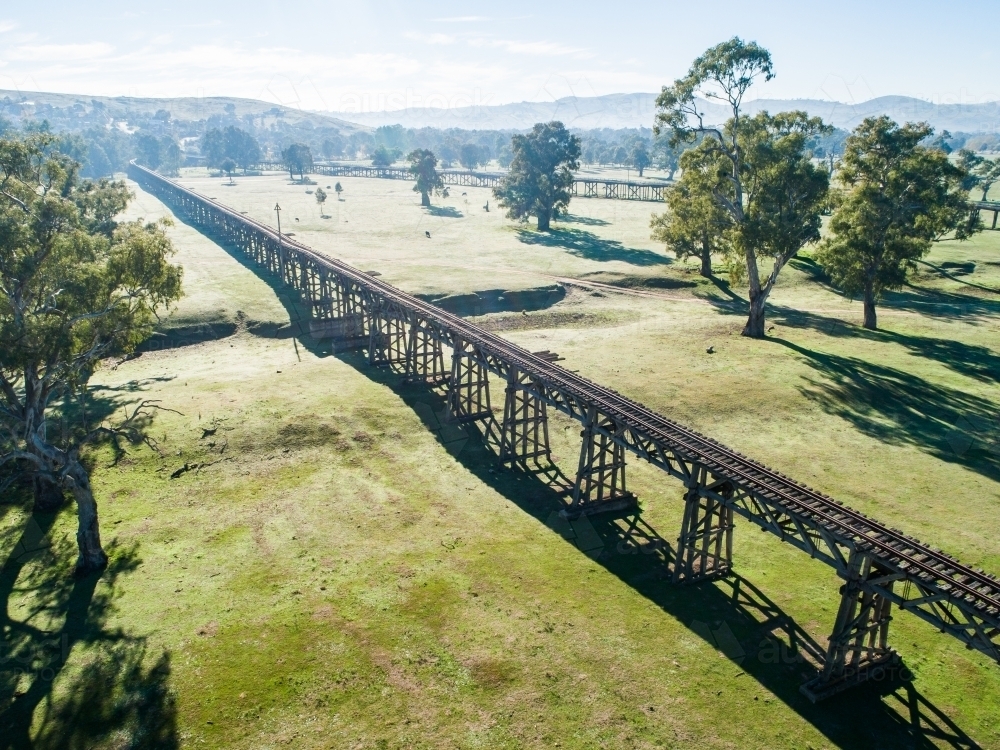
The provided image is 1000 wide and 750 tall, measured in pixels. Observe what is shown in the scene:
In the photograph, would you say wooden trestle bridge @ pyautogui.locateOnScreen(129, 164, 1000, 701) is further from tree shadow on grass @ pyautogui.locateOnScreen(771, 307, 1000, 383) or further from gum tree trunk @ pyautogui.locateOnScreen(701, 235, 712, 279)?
gum tree trunk @ pyautogui.locateOnScreen(701, 235, 712, 279)

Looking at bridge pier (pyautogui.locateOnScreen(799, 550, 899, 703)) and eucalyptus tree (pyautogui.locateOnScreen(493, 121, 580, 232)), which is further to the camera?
eucalyptus tree (pyautogui.locateOnScreen(493, 121, 580, 232))

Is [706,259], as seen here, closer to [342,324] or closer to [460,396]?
[342,324]

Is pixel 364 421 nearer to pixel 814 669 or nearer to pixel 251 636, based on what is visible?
pixel 251 636

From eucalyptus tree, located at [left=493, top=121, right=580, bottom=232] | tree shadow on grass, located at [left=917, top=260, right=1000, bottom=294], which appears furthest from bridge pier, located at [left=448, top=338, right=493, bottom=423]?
eucalyptus tree, located at [left=493, top=121, right=580, bottom=232]

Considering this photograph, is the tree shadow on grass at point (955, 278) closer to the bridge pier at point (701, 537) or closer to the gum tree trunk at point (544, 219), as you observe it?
the gum tree trunk at point (544, 219)

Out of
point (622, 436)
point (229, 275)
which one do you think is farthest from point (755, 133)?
point (229, 275)

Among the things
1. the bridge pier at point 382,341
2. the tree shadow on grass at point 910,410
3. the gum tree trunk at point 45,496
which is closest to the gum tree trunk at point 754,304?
the tree shadow on grass at point 910,410
